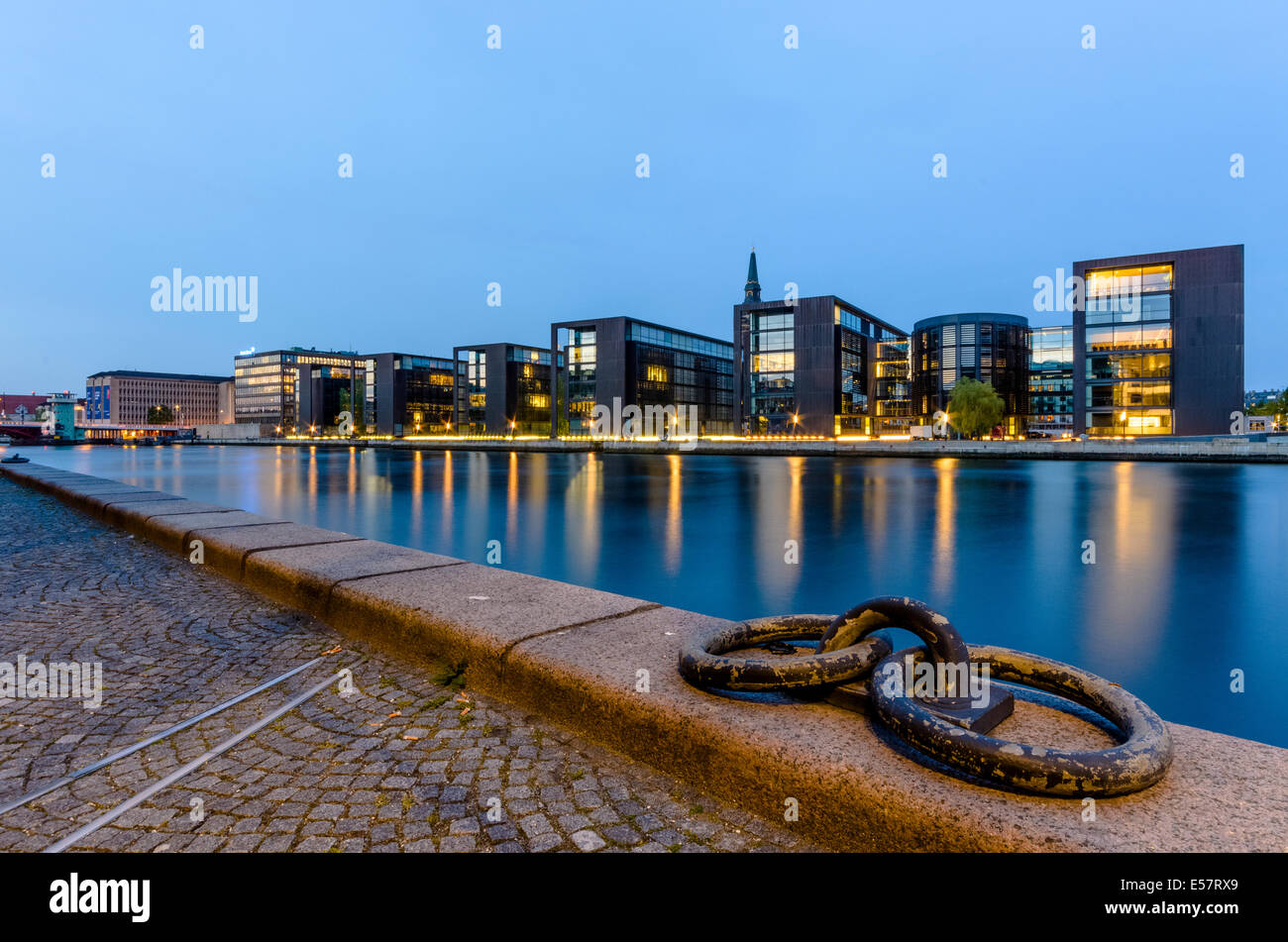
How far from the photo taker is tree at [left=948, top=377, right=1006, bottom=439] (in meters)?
90.1

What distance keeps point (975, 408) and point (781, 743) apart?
9910 centimetres

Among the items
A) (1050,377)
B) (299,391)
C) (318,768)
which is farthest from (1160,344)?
(299,391)

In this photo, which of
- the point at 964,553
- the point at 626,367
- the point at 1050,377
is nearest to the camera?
the point at 964,553

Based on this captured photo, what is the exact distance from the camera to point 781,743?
9.15 feet

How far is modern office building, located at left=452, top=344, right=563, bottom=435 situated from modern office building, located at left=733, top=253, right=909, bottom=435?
135 ft

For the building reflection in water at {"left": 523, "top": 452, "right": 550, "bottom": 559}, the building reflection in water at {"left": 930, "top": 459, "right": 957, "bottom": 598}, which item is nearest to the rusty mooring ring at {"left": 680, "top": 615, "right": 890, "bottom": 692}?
the building reflection in water at {"left": 930, "top": 459, "right": 957, "bottom": 598}

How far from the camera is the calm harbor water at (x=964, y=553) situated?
27.5 ft

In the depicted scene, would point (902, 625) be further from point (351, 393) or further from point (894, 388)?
point (351, 393)

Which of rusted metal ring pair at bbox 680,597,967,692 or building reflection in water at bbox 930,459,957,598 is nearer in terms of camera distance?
rusted metal ring pair at bbox 680,597,967,692

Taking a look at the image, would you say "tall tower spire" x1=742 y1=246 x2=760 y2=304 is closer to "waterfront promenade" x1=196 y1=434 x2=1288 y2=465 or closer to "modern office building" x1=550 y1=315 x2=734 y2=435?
"modern office building" x1=550 y1=315 x2=734 y2=435

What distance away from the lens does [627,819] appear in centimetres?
275
